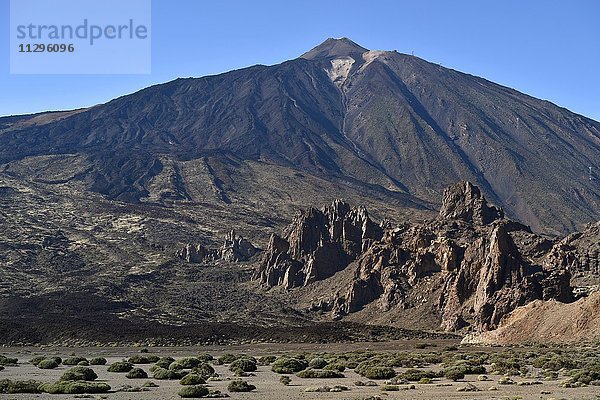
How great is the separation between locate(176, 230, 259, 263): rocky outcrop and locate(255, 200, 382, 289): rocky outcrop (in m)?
21.7

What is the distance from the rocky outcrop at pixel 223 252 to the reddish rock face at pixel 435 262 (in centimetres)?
1944

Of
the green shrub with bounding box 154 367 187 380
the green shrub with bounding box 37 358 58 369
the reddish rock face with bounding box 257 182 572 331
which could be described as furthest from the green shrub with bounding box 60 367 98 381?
the reddish rock face with bounding box 257 182 572 331

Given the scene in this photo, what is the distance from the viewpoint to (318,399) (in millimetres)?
29641

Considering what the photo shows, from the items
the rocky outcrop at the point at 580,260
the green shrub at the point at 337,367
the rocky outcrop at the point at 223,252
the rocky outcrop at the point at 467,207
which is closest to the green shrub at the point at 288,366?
the green shrub at the point at 337,367

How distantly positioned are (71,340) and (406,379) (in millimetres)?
50132

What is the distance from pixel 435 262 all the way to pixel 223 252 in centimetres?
7124

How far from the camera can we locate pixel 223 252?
155m

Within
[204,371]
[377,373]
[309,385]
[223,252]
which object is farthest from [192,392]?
[223,252]

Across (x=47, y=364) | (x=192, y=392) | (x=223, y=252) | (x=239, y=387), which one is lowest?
(x=47, y=364)

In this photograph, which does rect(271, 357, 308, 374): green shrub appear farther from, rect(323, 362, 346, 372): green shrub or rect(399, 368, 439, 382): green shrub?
rect(399, 368, 439, 382): green shrub

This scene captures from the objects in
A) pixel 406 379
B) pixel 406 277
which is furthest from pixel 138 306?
pixel 406 379

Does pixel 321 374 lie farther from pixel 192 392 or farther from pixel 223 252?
pixel 223 252

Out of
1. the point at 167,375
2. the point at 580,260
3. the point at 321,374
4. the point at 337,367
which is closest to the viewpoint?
the point at 167,375

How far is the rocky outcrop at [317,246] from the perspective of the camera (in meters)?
115
